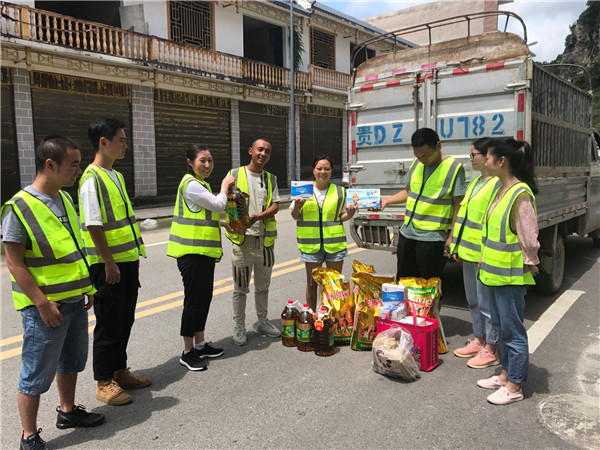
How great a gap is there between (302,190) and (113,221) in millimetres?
1577

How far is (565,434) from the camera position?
2738 mm

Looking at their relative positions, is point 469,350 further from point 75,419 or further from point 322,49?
point 322,49

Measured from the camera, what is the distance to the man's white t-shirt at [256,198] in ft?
13.6

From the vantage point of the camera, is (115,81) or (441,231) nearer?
(441,231)

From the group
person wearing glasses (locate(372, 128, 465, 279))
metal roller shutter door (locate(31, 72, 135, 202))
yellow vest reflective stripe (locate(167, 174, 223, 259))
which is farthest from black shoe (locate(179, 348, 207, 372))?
metal roller shutter door (locate(31, 72, 135, 202))

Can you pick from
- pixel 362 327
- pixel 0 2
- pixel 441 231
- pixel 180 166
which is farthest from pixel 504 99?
pixel 180 166

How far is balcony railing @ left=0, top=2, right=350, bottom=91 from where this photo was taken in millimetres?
12055

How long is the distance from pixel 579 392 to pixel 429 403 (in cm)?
109

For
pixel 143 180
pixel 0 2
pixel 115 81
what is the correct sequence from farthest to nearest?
pixel 143 180, pixel 115 81, pixel 0 2

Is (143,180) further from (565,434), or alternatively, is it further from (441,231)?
(565,434)

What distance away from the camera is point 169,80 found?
51.1ft

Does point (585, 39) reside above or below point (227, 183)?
above

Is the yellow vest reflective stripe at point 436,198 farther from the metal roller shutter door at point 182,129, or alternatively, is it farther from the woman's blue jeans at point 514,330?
the metal roller shutter door at point 182,129

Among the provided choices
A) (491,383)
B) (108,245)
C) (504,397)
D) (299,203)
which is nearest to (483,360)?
(491,383)
